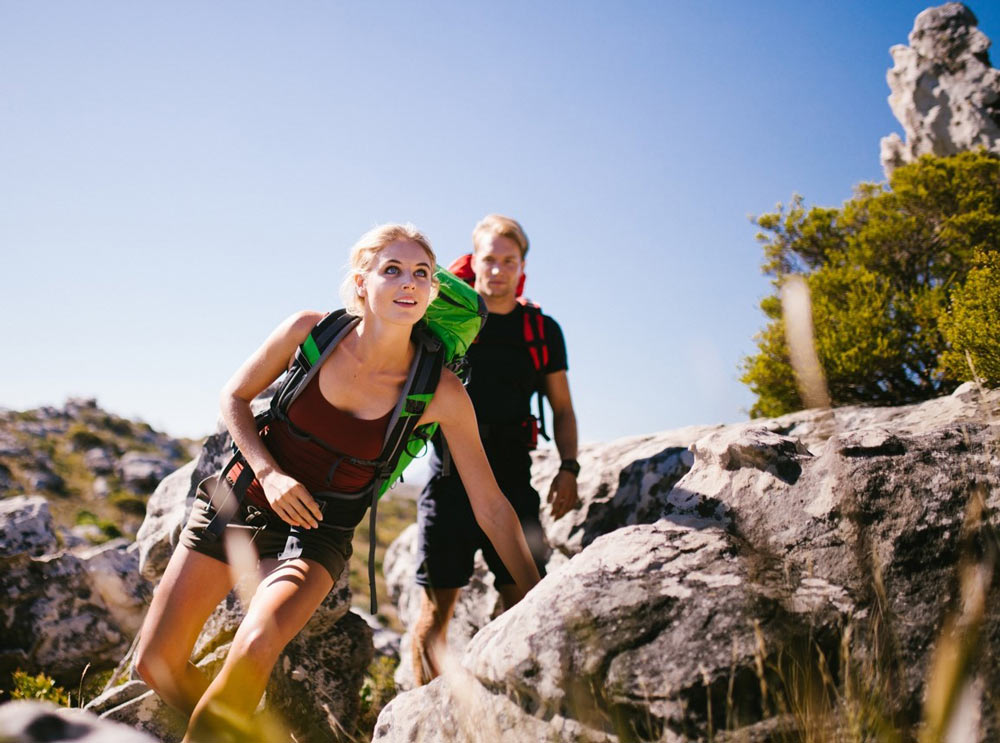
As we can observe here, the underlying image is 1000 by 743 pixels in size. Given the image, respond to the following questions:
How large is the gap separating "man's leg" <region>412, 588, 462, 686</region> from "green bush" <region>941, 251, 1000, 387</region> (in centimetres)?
400

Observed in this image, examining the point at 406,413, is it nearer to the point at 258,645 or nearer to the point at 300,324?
the point at 300,324

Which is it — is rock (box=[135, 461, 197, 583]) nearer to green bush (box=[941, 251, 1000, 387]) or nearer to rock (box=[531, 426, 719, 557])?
rock (box=[531, 426, 719, 557])

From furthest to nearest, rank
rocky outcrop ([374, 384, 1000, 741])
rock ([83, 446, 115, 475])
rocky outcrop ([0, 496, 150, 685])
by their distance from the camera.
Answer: rock ([83, 446, 115, 475]), rocky outcrop ([0, 496, 150, 685]), rocky outcrop ([374, 384, 1000, 741])

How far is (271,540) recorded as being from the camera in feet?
11.1

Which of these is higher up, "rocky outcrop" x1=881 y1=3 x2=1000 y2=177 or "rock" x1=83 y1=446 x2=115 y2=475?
"rocky outcrop" x1=881 y1=3 x2=1000 y2=177

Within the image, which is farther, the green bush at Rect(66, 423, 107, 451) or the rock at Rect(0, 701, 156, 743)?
the green bush at Rect(66, 423, 107, 451)

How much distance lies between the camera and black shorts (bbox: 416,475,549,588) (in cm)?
470

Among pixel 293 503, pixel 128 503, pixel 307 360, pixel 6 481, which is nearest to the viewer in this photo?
pixel 293 503

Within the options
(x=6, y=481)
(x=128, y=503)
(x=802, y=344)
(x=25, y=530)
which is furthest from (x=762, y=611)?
(x=6, y=481)

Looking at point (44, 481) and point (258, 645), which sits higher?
point (258, 645)

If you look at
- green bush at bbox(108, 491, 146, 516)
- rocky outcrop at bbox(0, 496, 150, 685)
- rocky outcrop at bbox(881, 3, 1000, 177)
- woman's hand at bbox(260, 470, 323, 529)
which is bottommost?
green bush at bbox(108, 491, 146, 516)

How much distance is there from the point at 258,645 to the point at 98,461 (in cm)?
4307

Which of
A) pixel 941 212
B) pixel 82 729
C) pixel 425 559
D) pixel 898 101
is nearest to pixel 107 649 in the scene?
pixel 425 559

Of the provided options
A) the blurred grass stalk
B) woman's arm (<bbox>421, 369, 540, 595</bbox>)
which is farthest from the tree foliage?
woman's arm (<bbox>421, 369, 540, 595</bbox>)
